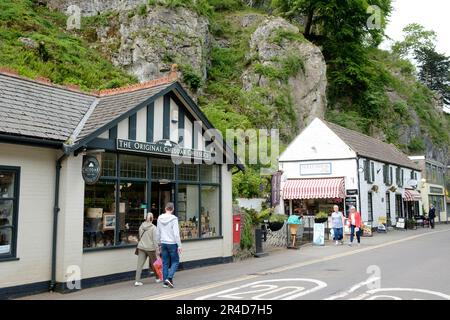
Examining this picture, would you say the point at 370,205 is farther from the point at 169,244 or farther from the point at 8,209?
the point at 8,209

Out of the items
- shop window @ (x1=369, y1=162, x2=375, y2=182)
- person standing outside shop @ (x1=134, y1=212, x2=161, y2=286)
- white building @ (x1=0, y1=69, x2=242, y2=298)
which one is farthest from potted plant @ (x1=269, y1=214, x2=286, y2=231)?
shop window @ (x1=369, y1=162, x2=375, y2=182)

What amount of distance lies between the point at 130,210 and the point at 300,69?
31290 millimetres

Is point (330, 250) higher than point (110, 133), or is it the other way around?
point (110, 133)

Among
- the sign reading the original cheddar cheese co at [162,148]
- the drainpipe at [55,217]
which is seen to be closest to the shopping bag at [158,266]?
the drainpipe at [55,217]

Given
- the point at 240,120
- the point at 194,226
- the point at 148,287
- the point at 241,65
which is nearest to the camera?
the point at 148,287

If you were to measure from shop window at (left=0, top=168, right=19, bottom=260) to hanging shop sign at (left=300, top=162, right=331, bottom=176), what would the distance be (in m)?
23.6

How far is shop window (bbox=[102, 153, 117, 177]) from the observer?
476 inches

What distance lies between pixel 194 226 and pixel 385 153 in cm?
2639

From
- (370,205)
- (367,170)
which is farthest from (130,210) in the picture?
(370,205)

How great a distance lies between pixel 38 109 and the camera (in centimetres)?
1166

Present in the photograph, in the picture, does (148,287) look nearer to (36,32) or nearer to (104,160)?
(104,160)

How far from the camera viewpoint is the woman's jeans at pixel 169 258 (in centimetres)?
1072
